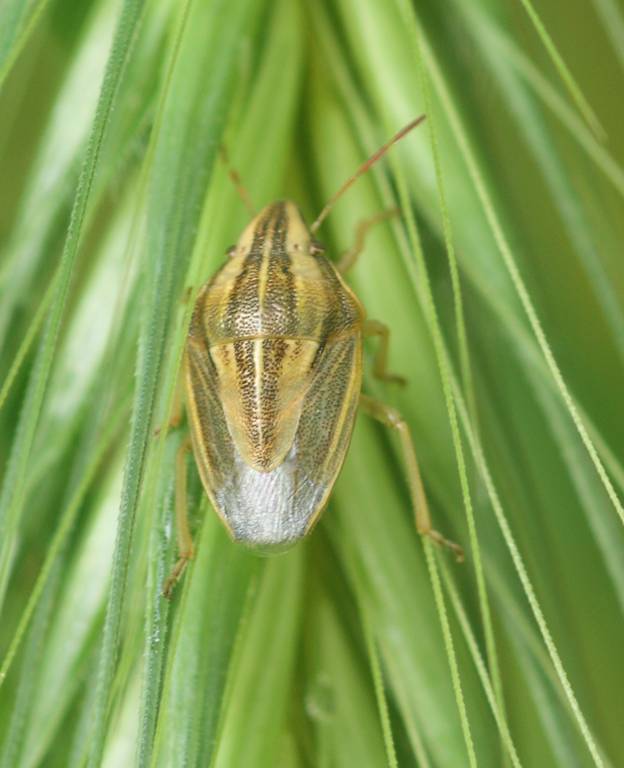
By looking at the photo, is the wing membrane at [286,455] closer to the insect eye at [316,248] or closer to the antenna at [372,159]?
the insect eye at [316,248]

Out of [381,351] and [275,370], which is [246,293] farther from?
[381,351]

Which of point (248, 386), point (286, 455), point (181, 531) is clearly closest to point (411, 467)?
point (286, 455)

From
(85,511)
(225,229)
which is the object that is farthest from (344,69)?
(85,511)

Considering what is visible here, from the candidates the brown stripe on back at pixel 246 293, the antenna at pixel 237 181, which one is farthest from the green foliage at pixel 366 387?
A: the brown stripe on back at pixel 246 293

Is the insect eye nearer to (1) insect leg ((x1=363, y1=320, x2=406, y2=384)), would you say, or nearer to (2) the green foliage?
(2) the green foliage

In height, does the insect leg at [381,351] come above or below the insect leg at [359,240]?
below
